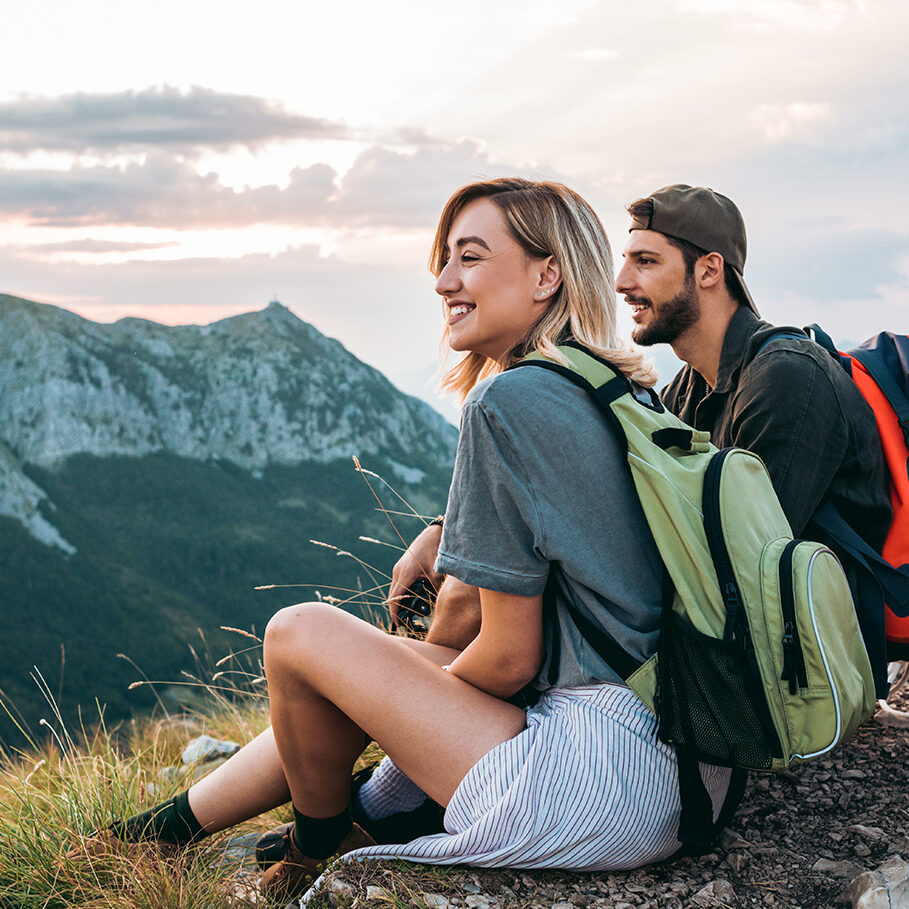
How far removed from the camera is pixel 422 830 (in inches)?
110

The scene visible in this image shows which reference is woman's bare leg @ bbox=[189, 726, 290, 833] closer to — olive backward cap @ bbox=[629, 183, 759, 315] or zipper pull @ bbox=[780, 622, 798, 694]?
zipper pull @ bbox=[780, 622, 798, 694]

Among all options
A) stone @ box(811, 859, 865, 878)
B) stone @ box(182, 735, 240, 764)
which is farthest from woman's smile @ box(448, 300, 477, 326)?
stone @ box(182, 735, 240, 764)

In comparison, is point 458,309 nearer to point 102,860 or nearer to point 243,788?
point 243,788

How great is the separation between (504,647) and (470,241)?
1243mm

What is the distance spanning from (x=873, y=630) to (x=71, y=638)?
101 m

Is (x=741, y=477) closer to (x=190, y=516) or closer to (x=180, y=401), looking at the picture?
(x=190, y=516)

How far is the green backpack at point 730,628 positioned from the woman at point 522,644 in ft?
0.19

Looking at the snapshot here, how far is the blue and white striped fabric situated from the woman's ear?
3.82 feet

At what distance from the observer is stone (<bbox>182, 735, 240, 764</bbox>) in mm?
5410

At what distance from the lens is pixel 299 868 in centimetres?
270

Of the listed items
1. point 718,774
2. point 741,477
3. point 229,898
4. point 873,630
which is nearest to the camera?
point 741,477

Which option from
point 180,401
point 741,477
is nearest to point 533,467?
point 741,477

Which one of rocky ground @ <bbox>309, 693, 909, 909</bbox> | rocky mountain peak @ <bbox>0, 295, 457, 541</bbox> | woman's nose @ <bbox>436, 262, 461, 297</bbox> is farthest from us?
rocky mountain peak @ <bbox>0, 295, 457, 541</bbox>

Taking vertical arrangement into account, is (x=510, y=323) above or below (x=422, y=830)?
above
